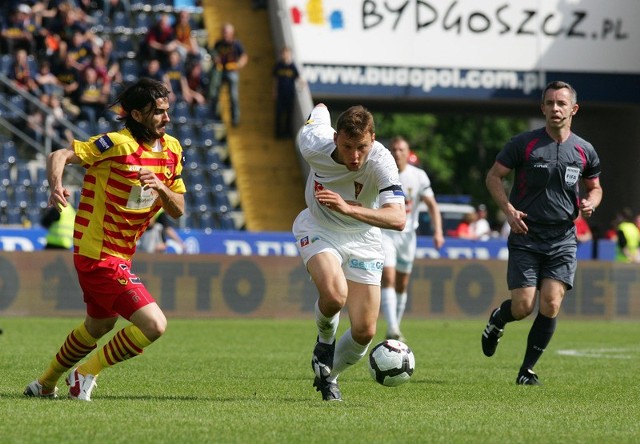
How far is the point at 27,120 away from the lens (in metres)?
24.5

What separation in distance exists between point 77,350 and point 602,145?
26.4 metres

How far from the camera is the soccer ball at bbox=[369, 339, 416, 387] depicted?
358 inches

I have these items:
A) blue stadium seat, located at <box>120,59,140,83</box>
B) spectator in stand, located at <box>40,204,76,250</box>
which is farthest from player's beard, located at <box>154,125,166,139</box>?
blue stadium seat, located at <box>120,59,140,83</box>

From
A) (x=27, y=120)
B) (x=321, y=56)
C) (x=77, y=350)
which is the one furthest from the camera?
(x=321, y=56)

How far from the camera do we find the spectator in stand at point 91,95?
82.9 ft

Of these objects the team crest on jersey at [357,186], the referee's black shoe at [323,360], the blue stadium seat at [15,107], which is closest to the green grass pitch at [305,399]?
the referee's black shoe at [323,360]

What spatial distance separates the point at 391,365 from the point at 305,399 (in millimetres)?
640

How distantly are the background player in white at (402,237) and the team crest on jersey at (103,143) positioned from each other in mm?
6994

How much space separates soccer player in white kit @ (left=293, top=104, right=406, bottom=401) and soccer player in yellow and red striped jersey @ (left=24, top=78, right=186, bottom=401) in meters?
0.99

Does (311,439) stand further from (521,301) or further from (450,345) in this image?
(450,345)

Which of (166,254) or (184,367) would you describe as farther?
(166,254)

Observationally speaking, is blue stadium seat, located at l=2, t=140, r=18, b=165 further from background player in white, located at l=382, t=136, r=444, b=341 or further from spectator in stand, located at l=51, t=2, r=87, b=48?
background player in white, located at l=382, t=136, r=444, b=341

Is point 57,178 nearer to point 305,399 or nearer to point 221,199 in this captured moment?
point 305,399

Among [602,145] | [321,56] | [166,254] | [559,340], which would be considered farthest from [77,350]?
[602,145]
